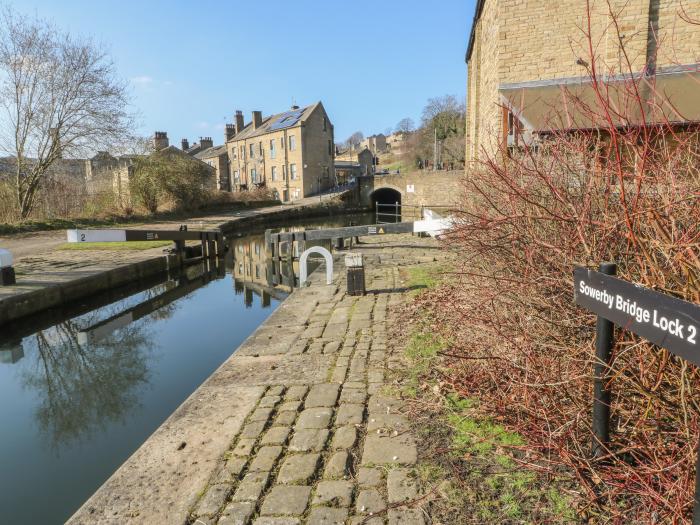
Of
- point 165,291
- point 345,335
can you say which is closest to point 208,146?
point 165,291

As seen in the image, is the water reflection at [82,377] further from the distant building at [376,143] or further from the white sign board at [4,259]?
the distant building at [376,143]

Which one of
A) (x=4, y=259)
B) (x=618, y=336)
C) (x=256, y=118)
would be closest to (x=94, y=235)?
(x=4, y=259)

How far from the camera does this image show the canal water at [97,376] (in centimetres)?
474

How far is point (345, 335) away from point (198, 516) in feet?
11.2

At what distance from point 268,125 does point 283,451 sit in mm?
51219

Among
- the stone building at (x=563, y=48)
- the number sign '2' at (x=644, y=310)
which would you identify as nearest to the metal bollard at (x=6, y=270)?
the stone building at (x=563, y=48)

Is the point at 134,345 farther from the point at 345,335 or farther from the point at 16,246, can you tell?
the point at 16,246

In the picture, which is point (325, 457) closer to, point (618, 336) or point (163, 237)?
point (618, 336)

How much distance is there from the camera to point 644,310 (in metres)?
2.04

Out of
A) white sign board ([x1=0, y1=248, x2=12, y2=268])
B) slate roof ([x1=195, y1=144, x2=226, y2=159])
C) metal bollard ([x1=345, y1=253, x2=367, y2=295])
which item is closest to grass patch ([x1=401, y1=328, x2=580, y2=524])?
metal bollard ([x1=345, y1=253, x2=367, y2=295])

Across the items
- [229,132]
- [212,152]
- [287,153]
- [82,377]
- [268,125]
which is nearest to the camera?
[82,377]

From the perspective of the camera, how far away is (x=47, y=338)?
29.8ft

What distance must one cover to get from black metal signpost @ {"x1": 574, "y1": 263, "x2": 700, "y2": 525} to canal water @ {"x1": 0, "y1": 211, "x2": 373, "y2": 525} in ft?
14.1

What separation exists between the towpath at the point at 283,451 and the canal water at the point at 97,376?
146cm
